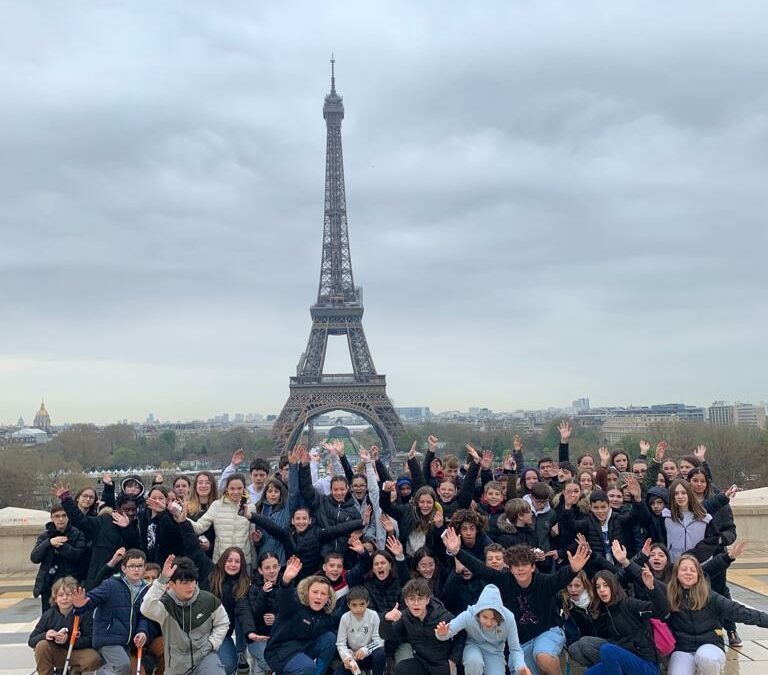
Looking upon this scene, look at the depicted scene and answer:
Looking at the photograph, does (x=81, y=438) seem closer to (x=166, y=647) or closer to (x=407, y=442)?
(x=407, y=442)

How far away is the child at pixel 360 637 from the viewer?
19.9ft

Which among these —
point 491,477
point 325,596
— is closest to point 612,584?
point 325,596

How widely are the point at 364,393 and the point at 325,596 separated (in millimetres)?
57101

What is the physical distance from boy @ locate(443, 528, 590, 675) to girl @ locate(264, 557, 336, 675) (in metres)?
1.19

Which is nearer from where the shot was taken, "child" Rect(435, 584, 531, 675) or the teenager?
"child" Rect(435, 584, 531, 675)

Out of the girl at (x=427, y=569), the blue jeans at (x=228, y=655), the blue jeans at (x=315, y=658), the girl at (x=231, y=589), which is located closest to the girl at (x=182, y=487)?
the girl at (x=231, y=589)

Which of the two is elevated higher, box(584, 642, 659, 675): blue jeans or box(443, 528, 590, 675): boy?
box(443, 528, 590, 675): boy

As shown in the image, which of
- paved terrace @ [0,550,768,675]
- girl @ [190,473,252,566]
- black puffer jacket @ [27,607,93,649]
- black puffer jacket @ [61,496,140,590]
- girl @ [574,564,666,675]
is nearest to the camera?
girl @ [574,564,666,675]

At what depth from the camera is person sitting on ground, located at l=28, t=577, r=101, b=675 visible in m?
6.21

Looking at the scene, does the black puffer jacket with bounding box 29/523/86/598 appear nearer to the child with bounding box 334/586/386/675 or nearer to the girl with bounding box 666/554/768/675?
the child with bounding box 334/586/386/675

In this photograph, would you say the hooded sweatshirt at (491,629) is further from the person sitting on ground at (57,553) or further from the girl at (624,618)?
the person sitting on ground at (57,553)

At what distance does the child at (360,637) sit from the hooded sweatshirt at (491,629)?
55 cm

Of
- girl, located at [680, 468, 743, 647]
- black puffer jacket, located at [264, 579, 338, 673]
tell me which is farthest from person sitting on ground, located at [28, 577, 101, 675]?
girl, located at [680, 468, 743, 647]

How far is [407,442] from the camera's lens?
228 ft
